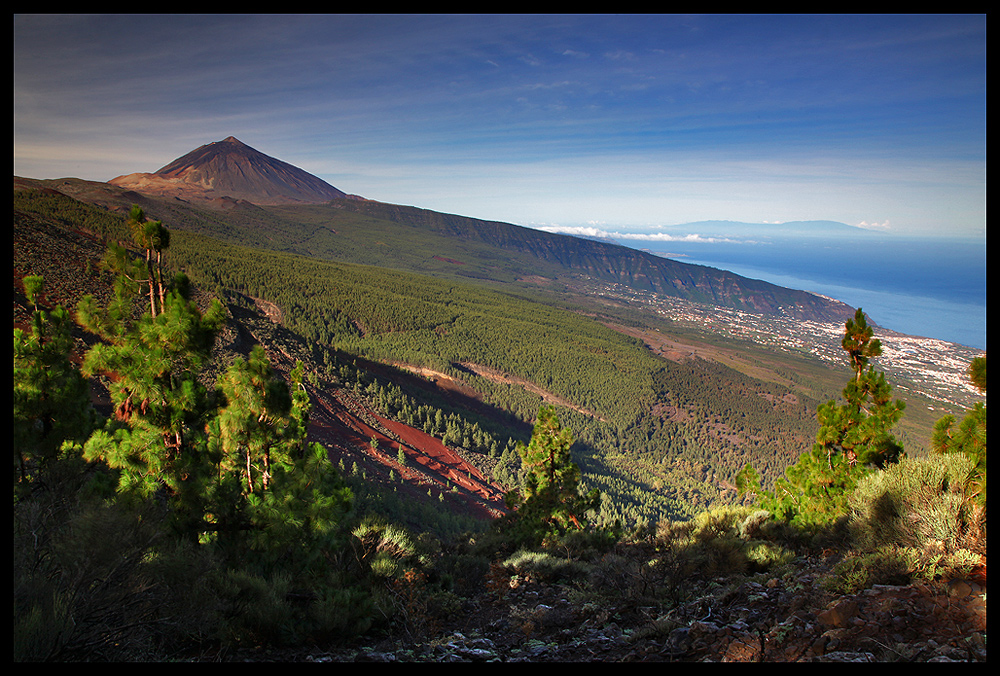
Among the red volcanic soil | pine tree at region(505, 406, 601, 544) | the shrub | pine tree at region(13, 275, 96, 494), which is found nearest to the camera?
the shrub

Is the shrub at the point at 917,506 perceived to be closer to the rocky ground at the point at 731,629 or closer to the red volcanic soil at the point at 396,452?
the rocky ground at the point at 731,629

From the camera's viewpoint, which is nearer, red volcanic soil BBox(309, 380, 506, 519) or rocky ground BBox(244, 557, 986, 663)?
rocky ground BBox(244, 557, 986, 663)

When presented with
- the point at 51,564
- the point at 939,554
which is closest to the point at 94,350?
the point at 51,564

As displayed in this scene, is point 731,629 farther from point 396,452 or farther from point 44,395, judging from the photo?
point 396,452

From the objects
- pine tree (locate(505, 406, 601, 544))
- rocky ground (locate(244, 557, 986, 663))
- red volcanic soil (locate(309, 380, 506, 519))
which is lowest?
red volcanic soil (locate(309, 380, 506, 519))

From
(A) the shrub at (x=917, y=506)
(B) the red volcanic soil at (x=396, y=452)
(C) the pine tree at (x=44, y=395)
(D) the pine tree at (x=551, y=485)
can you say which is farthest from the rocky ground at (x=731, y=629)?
(B) the red volcanic soil at (x=396, y=452)

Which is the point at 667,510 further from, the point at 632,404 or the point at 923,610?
the point at 923,610

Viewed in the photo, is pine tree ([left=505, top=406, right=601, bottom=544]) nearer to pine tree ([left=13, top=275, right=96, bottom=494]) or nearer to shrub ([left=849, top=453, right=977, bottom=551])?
shrub ([left=849, top=453, right=977, bottom=551])

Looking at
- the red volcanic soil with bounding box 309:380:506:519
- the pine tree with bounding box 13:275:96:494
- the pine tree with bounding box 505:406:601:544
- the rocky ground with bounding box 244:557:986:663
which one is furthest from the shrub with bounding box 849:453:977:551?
the red volcanic soil with bounding box 309:380:506:519
